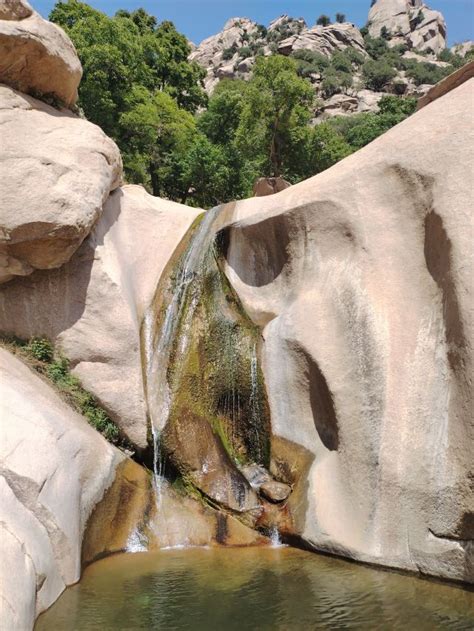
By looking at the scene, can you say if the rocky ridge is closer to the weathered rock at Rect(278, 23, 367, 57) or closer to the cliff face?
the weathered rock at Rect(278, 23, 367, 57)

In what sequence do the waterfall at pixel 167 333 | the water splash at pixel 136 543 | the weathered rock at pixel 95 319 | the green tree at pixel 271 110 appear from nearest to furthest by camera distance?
the water splash at pixel 136 543 → the waterfall at pixel 167 333 → the weathered rock at pixel 95 319 → the green tree at pixel 271 110

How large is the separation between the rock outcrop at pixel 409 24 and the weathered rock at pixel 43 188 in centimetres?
9502

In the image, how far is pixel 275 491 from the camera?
28.8ft

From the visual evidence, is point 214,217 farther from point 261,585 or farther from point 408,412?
point 261,585

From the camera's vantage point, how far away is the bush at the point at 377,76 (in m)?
78.6

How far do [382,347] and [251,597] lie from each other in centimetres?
359

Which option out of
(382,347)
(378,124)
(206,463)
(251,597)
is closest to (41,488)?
(251,597)

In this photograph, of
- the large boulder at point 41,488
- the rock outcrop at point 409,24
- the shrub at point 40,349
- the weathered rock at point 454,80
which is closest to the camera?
the large boulder at point 41,488

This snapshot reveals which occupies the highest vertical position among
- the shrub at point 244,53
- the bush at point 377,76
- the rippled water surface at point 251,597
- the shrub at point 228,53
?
the shrub at point 228,53

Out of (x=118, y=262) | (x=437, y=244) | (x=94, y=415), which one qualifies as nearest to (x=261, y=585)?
(x=94, y=415)

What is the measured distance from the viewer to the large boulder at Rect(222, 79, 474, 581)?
7219 mm

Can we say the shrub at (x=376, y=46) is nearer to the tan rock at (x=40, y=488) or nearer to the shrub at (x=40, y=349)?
the shrub at (x=40, y=349)

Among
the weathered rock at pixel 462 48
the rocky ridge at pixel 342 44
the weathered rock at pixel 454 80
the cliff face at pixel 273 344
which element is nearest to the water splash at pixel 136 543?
the cliff face at pixel 273 344

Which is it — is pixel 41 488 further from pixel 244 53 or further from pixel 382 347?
pixel 244 53
